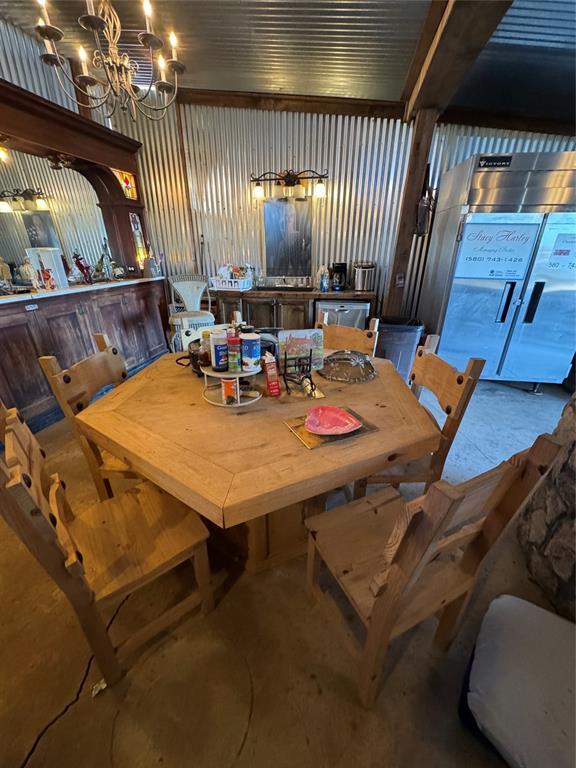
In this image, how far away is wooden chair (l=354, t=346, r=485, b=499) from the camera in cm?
127

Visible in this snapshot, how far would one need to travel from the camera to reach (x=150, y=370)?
1.66 meters

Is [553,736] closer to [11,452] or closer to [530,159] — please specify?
[11,452]

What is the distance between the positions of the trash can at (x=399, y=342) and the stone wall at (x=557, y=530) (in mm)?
1791

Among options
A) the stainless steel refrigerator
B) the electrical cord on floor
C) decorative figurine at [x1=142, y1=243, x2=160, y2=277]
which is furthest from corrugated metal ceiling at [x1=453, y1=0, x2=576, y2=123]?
the electrical cord on floor

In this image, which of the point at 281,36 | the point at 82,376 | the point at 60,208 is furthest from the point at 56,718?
the point at 60,208

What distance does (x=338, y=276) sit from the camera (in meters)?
4.16

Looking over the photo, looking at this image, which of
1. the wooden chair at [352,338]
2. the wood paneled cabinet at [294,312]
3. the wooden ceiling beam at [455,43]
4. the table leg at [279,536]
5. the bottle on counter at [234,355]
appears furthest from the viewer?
the wood paneled cabinet at [294,312]

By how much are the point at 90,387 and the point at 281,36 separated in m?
3.28

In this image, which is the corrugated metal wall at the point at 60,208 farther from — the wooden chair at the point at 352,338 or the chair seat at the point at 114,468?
the chair seat at the point at 114,468

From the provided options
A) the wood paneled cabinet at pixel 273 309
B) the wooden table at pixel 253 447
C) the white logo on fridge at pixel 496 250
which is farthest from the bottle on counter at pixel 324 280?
the wooden table at pixel 253 447

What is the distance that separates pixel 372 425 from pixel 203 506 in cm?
64

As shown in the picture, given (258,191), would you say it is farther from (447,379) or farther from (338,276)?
(447,379)

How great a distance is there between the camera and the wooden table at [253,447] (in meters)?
0.84

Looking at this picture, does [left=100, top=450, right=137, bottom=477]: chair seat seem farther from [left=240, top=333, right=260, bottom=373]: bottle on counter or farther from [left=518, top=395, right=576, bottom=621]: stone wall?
[left=518, top=395, right=576, bottom=621]: stone wall
